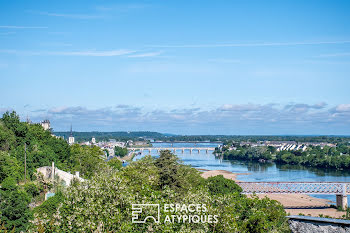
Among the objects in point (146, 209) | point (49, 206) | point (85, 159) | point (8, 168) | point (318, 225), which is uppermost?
point (318, 225)

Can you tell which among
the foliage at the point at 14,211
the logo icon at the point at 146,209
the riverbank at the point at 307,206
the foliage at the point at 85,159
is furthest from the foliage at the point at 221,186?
the logo icon at the point at 146,209

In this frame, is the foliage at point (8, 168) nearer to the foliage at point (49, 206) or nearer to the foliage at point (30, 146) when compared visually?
the foliage at point (30, 146)

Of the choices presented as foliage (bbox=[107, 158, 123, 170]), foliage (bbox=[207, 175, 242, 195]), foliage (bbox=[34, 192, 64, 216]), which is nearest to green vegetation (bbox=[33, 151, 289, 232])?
foliage (bbox=[34, 192, 64, 216])

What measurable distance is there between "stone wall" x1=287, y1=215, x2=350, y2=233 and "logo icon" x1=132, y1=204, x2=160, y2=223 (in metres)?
4.26

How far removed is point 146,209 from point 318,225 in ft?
17.8

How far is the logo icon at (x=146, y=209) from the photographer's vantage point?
43.2ft

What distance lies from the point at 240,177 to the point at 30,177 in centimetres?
4416

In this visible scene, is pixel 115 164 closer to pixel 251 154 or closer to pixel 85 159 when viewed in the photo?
pixel 85 159

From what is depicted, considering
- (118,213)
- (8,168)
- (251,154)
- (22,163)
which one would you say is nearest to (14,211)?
(8,168)

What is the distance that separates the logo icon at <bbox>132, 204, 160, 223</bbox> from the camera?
43.2ft

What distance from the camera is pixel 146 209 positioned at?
44.1ft

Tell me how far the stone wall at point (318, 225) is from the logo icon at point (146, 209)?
14.0 feet

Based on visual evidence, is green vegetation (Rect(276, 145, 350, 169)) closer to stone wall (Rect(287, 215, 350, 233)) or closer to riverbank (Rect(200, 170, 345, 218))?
riverbank (Rect(200, 170, 345, 218))

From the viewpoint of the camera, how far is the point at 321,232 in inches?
400
